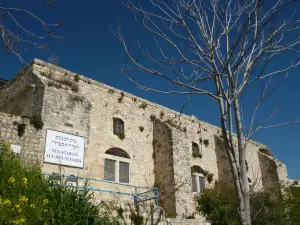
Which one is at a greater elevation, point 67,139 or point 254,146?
point 254,146

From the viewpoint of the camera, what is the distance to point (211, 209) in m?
13.9

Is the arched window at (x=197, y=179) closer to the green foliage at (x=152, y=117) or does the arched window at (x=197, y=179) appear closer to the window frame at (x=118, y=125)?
the green foliage at (x=152, y=117)

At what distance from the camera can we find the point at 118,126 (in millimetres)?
16453

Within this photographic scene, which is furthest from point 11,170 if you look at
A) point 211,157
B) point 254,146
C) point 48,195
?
point 254,146

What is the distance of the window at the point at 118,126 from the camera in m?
16.2

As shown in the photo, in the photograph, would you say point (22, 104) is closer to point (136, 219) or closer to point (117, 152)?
point (117, 152)

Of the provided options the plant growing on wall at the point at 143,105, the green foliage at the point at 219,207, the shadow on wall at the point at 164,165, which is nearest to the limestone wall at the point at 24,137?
the shadow on wall at the point at 164,165

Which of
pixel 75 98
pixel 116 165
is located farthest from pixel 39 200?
pixel 116 165

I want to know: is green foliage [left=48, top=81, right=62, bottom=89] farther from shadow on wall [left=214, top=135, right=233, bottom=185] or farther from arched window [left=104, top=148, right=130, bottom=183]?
shadow on wall [left=214, top=135, right=233, bottom=185]

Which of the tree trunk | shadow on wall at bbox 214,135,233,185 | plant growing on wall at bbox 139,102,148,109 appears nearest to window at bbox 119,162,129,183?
plant growing on wall at bbox 139,102,148,109

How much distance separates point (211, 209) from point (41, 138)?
24.9 ft

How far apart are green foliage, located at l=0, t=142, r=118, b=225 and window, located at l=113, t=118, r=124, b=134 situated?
28.5ft

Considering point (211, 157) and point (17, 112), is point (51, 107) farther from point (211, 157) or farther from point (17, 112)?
point (211, 157)

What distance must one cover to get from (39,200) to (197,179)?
14096 mm
